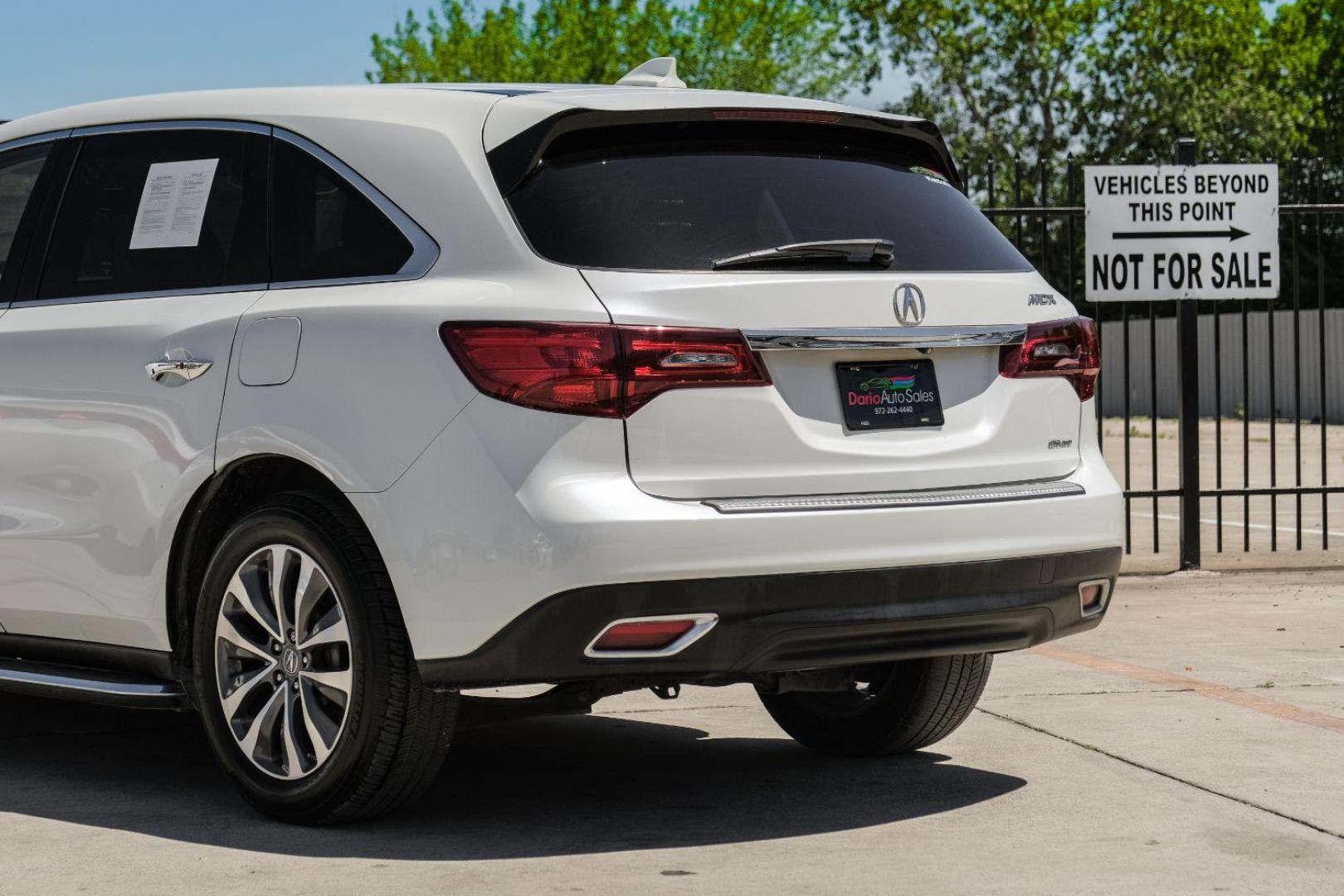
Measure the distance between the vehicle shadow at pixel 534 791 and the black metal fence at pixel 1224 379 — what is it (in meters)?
2.43

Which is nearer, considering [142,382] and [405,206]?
[405,206]

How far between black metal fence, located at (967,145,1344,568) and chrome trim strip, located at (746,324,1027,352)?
2.55 m

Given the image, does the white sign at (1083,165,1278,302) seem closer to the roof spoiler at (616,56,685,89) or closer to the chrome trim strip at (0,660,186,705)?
the roof spoiler at (616,56,685,89)

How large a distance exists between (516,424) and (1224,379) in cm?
3652

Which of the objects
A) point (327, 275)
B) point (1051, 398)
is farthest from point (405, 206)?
point (1051, 398)

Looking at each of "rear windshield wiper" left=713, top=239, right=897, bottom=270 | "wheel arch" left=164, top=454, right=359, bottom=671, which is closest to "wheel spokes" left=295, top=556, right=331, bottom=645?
"wheel arch" left=164, top=454, right=359, bottom=671

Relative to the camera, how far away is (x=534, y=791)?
5.41 metres

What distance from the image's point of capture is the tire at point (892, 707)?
222 inches

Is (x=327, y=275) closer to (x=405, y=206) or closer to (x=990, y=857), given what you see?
(x=405, y=206)

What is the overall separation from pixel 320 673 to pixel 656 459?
40.6 inches

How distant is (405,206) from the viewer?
15.6 ft

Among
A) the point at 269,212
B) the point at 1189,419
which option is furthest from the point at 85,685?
the point at 1189,419

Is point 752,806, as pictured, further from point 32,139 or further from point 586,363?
point 32,139

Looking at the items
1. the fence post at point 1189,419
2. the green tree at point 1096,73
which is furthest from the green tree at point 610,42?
the fence post at point 1189,419
